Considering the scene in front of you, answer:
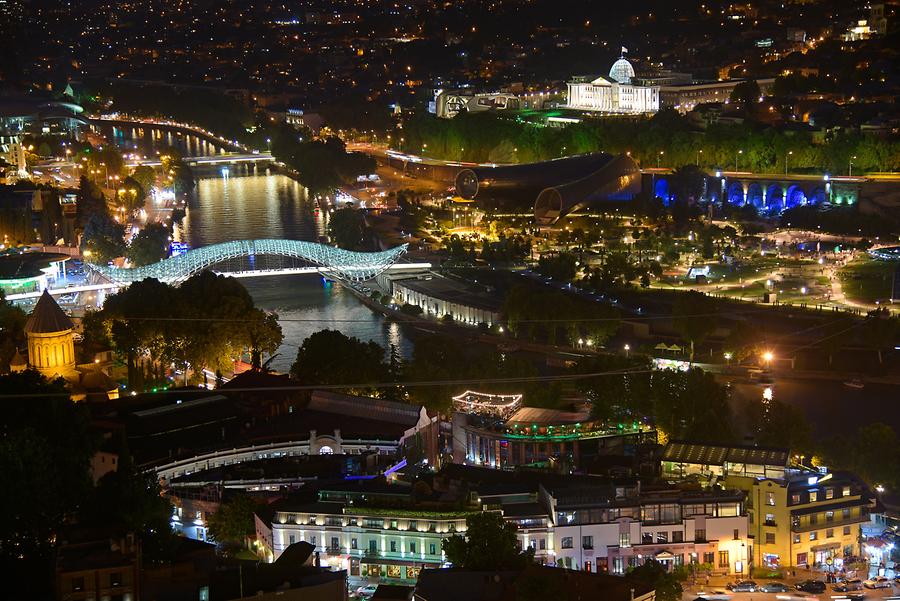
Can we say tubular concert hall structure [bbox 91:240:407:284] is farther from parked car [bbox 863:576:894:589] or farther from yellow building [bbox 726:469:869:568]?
parked car [bbox 863:576:894:589]

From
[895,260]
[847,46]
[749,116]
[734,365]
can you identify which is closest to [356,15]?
[847,46]

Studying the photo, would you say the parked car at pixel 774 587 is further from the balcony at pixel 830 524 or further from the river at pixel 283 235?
the river at pixel 283 235

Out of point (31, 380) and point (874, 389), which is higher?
point (31, 380)

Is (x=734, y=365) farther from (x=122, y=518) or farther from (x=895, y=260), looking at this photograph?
(x=122, y=518)

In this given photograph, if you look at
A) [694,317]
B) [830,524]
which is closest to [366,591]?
[830,524]

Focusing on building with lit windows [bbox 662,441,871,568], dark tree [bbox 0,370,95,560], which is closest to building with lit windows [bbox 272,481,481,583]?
dark tree [bbox 0,370,95,560]

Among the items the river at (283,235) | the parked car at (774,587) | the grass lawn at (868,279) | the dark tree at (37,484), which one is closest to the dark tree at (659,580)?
the parked car at (774,587)

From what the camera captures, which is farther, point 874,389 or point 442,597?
point 874,389
